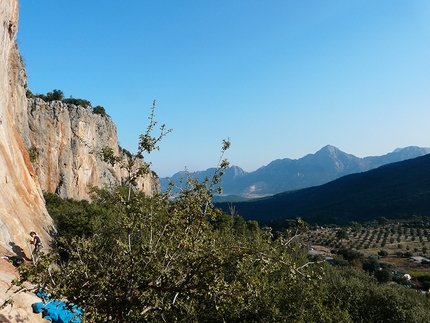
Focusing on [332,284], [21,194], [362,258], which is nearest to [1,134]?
[21,194]

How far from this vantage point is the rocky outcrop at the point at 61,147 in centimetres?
4647

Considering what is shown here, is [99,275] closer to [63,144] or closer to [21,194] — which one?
[21,194]

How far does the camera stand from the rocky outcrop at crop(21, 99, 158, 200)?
46469mm

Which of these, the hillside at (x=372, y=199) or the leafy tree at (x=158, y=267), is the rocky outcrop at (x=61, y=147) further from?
the hillside at (x=372, y=199)

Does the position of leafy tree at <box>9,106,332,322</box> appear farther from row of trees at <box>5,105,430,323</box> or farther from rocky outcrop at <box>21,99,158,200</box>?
rocky outcrop at <box>21,99,158,200</box>

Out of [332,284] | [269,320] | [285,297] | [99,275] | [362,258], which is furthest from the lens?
[362,258]

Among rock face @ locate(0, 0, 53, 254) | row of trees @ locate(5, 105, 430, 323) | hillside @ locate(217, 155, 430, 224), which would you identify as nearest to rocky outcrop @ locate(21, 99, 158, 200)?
rock face @ locate(0, 0, 53, 254)

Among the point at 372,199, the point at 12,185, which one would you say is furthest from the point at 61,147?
the point at 372,199

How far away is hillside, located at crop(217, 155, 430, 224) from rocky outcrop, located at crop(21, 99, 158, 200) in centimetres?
5084

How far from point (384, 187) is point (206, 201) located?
160609 mm

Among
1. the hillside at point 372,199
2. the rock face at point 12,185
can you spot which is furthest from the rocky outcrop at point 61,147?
the hillside at point 372,199

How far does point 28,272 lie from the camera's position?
16.6ft

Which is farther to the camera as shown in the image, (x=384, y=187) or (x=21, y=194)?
(x=384, y=187)

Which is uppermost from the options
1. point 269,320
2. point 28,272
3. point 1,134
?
point 1,134
